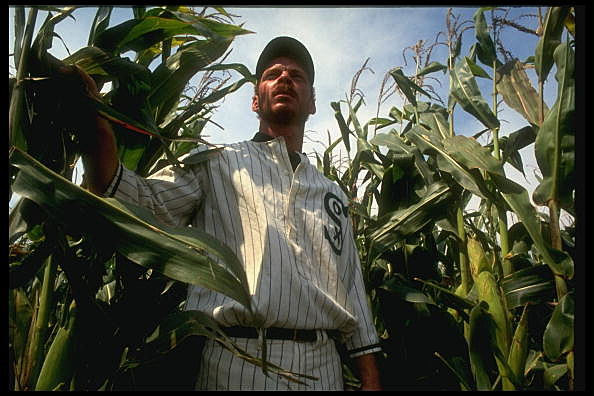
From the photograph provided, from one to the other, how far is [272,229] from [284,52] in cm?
70

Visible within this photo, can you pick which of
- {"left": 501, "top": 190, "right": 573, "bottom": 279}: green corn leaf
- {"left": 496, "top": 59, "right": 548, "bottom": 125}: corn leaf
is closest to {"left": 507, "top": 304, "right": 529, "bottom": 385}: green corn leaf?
{"left": 501, "top": 190, "right": 573, "bottom": 279}: green corn leaf

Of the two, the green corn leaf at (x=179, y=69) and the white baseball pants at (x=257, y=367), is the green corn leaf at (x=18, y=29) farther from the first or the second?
the white baseball pants at (x=257, y=367)

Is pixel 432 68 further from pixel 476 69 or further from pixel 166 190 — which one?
pixel 166 190

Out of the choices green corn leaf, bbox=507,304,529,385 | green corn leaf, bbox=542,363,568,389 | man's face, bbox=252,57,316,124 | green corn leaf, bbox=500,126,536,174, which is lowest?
green corn leaf, bbox=542,363,568,389

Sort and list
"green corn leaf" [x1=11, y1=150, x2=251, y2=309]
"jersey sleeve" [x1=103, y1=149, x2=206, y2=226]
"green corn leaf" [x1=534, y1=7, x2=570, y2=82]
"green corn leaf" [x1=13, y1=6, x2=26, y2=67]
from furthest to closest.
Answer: "green corn leaf" [x1=534, y1=7, x2=570, y2=82] → "jersey sleeve" [x1=103, y1=149, x2=206, y2=226] → "green corn leaf" [x1=13, y1=6, x2=26, y2=67] → "green corn leaf" [x1=11, y1=150, x2=251, y2=309]

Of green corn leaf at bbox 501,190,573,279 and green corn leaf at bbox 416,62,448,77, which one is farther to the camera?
green corn leaf at bbox 416,62,448,77

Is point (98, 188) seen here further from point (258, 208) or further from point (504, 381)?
point (504, 381)

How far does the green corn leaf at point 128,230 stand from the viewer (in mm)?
643

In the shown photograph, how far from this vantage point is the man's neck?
1.39 m

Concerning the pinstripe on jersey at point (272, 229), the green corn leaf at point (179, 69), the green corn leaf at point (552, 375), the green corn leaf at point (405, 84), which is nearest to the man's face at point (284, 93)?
the pinstripe on jersey at point (272, 229)

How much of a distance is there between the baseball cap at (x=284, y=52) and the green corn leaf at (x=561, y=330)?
3.48 ft

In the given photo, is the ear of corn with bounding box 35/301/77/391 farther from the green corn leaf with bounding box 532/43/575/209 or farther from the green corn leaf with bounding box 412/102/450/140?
the green corn leaf with bounding box 412/102/450/140
